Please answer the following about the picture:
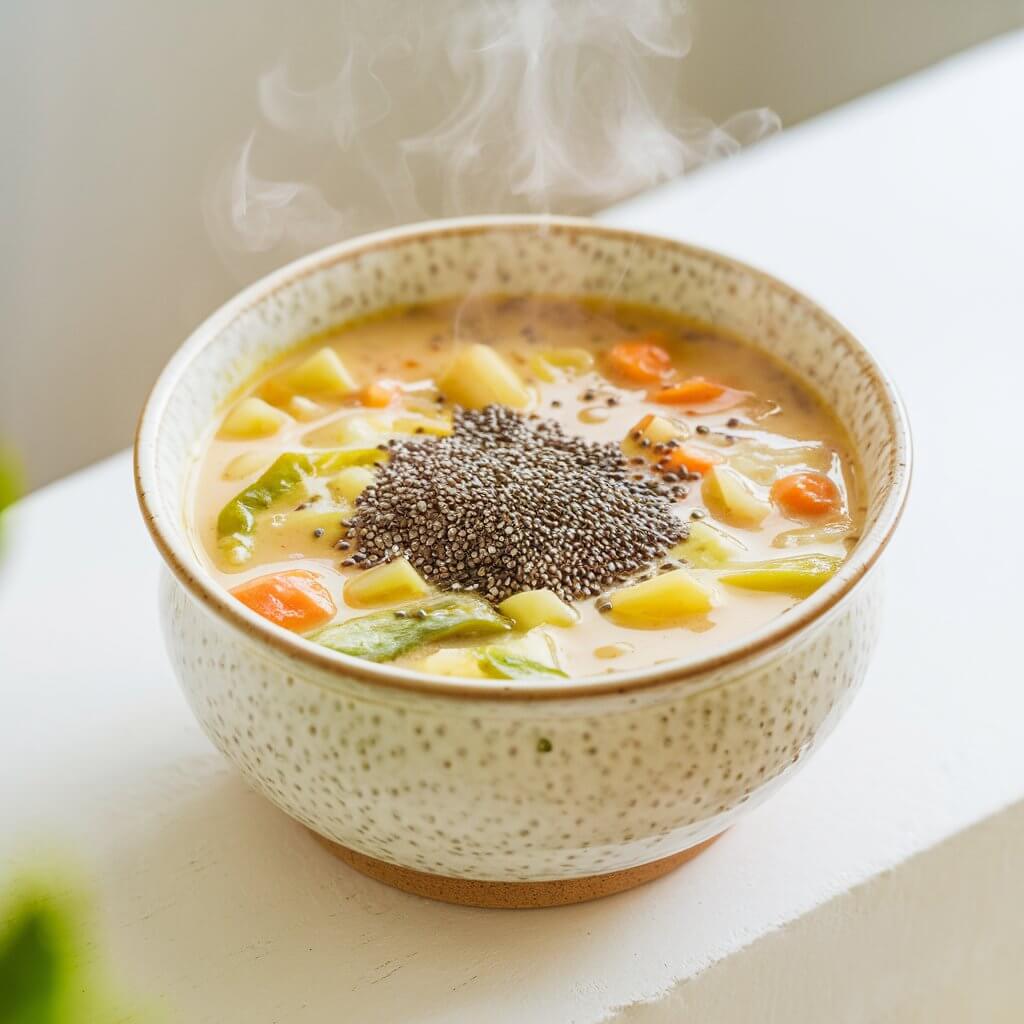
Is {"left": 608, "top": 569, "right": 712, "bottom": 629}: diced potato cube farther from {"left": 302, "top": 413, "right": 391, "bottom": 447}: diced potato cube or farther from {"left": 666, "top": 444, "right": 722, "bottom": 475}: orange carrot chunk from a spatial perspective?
{"left": 302, "top": 413, "right": 391, "bottom": 447}: diced potato cube

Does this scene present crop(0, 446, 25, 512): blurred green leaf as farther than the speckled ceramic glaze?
No

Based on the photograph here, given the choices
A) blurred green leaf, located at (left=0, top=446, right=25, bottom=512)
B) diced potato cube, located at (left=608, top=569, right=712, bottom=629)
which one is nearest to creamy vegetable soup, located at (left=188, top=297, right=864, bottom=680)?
diced potato cube, located at (left=608, top=569, right=712, bottom=629)

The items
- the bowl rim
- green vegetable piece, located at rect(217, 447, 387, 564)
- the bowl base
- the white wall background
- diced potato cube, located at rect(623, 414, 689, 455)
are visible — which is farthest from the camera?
the white wall background

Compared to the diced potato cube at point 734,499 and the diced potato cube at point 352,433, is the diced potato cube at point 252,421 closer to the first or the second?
the diced potato cube at point 352,433

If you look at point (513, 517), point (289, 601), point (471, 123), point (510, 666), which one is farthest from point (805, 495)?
point (471, 123)

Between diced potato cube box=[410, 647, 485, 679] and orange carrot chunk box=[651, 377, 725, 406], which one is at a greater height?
orange carrot chunk box=[651, 377, 725, 406]

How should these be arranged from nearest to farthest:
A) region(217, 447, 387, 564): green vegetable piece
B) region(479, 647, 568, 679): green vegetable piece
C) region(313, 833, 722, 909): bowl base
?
region(479, 647, 568, 679): green vegetable piece, region(313, 833, 722, 909): bowl base, region(217, 447, 387, 564): green vegetable piece

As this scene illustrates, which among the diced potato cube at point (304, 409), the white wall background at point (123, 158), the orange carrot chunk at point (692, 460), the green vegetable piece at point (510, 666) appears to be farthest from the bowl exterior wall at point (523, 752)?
the white wall background at point (123, 158)

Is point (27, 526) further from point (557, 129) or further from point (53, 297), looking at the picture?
point (53, 297)
